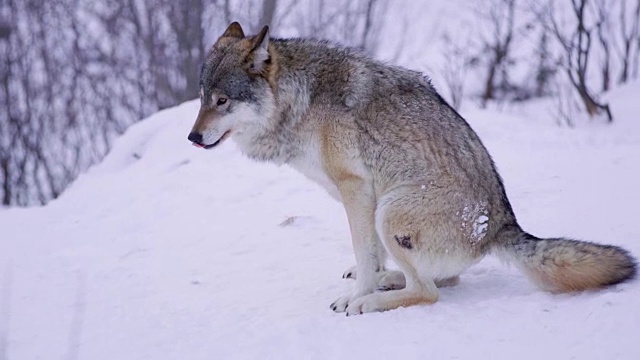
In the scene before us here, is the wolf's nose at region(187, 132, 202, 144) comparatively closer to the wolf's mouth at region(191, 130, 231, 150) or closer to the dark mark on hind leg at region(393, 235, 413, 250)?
the wolf's mouth at region(191, 130, 231, 150)

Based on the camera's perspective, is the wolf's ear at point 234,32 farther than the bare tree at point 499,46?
No

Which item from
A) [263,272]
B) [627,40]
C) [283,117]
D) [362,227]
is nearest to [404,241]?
[362,227]

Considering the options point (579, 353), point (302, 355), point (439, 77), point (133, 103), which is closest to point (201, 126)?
point (302, 355)

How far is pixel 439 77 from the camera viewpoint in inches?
783

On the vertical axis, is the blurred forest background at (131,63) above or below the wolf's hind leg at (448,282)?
below

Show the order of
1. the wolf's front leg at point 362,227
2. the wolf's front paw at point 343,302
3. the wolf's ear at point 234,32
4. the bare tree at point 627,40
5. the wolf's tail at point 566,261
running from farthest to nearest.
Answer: the bare tree at point 627,40 → the wolf's ear at point 234,32 → the wolf's front leg at point 362,227 → the wolf's front paw at point 343,302 → the wolf's tail at point 566,261

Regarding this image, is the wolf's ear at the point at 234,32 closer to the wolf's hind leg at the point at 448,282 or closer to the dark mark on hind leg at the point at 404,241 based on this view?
the dark mark on hind leg at the point at 404,241

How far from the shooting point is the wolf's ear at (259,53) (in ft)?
15.6

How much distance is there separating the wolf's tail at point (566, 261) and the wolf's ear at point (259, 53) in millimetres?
2100

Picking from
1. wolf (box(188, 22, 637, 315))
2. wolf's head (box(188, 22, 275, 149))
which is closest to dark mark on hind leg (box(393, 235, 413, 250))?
wolf (box(188, 22, 637, 315))

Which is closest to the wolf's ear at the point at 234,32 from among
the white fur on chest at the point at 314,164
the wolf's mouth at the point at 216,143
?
the wolf's mouth at the point at 216,143

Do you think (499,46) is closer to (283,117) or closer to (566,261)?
(283,117)

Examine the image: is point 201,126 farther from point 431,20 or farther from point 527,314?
point 431,20

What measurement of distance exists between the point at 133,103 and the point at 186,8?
3578 mm
